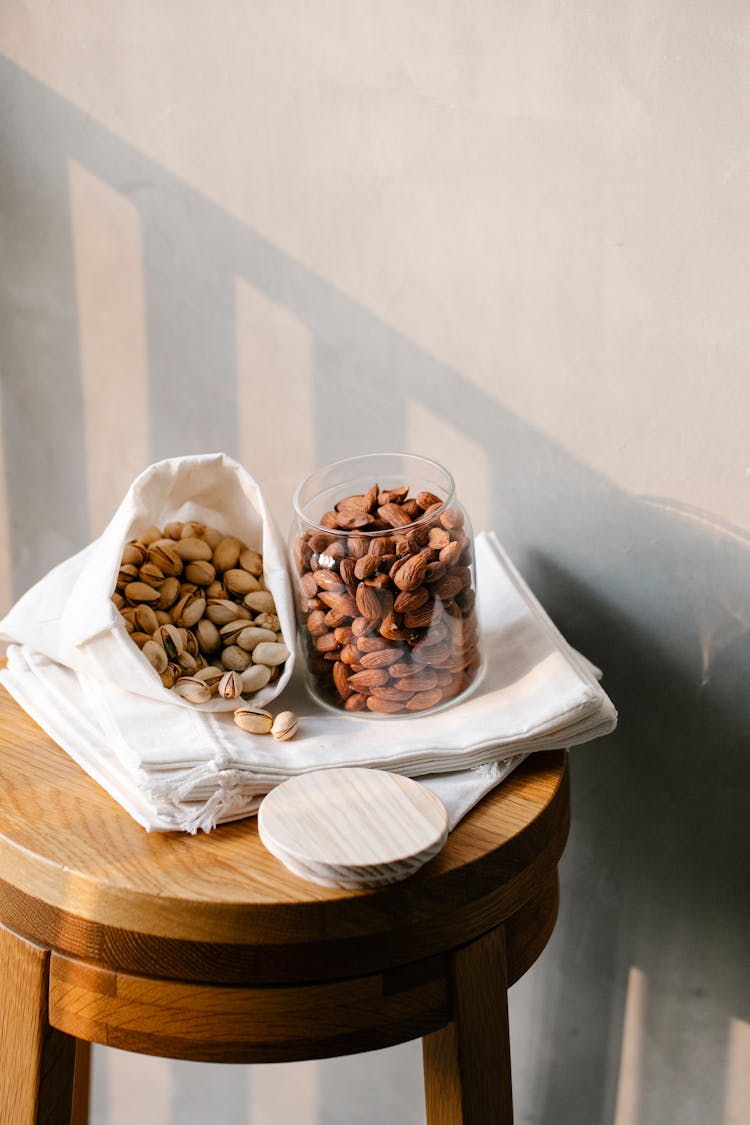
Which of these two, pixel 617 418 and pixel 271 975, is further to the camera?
pixel 617 418

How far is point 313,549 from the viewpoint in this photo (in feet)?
2.50

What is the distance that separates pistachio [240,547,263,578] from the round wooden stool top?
21 centimetres

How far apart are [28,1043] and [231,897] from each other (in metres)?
0.17

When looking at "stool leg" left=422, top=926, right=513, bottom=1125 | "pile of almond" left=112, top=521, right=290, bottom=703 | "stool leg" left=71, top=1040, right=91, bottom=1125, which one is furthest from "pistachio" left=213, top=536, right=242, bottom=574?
"stool leg" left=71, top=1040, right=91, bottom=1125

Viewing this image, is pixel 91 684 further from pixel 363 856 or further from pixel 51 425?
pixel 51 425

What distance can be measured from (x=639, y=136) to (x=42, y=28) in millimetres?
537

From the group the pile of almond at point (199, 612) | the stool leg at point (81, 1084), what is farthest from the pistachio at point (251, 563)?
the stool leg at point (81, 1084)

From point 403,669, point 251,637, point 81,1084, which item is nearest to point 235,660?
point 251,637

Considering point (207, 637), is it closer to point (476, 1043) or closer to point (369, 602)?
point (369, 602)

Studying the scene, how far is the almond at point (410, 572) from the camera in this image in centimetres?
73

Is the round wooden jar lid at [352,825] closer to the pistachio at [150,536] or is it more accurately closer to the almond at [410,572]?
the almond at [410,572]

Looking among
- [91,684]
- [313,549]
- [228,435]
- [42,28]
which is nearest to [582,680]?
[313,549]

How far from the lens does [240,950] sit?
24.5 inches

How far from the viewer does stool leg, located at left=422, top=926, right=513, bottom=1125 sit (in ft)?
2.18
